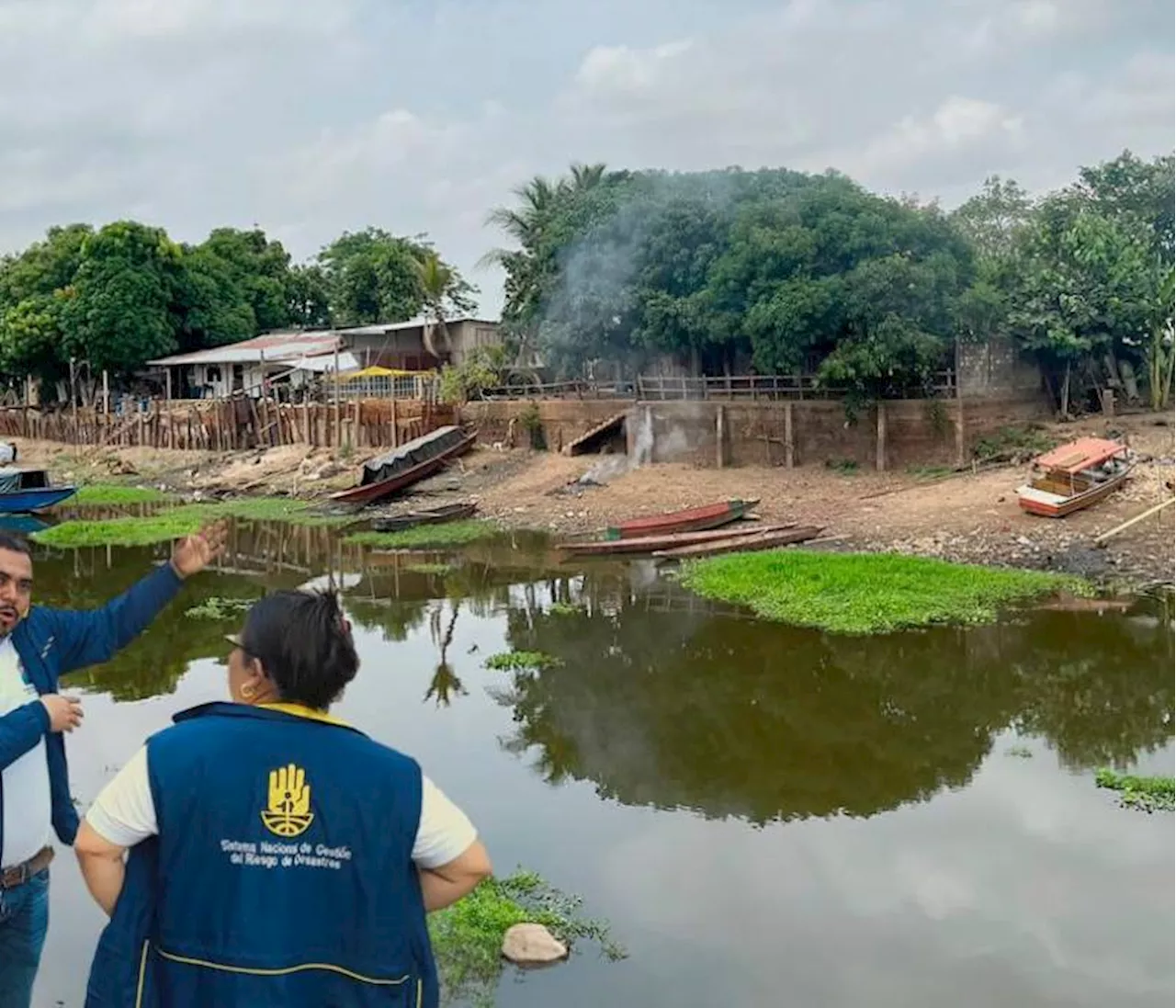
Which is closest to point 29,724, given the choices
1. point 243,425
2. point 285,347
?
point 243,425

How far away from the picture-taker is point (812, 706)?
12.9 metres

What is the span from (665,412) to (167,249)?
26179 millimetres

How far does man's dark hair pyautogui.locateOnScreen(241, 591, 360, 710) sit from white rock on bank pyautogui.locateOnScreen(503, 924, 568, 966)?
4.87m

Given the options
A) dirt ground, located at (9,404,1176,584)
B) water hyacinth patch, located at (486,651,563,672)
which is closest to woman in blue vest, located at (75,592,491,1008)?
water hyacinth patch, located at (486,651,563,672)

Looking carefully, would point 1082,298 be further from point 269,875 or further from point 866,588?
point 269,875

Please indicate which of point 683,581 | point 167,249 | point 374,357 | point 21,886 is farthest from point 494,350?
point 21,886

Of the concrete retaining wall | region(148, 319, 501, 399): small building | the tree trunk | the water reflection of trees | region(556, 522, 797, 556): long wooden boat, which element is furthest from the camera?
region(148, 319, 501, 399): small building

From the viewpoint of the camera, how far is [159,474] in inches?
1590

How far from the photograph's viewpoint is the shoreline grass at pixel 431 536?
25.2 m

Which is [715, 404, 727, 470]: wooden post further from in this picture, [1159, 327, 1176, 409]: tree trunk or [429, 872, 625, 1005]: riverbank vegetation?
[429, 872, 625, 1005]: riverbank vegetation

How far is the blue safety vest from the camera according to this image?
2641 mm

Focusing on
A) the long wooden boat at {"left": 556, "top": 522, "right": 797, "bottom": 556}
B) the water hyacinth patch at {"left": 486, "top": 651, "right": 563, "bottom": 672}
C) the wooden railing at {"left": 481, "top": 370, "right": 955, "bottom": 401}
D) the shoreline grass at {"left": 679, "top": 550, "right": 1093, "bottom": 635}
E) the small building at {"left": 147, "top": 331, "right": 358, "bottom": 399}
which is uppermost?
the small building at {"left": 147, "top": 331, "right": 358, "bottom": 399}

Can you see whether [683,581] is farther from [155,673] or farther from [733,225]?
[733,225]

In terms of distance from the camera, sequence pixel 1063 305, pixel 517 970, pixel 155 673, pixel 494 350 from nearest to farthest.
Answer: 1. pixel 517 970
2. pixel 155 673
3. pixel 1063 305
4. pixel 494 350
